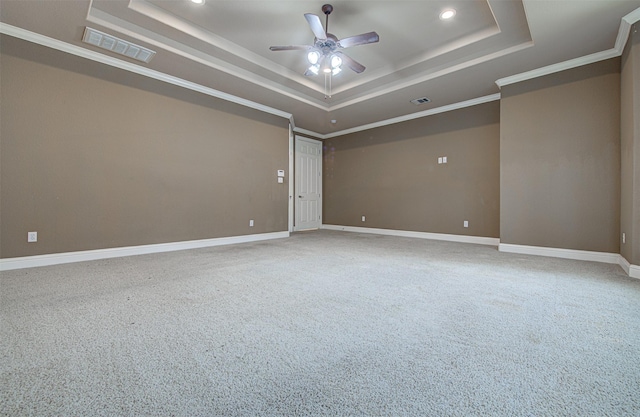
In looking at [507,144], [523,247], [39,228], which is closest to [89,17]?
[39,228]

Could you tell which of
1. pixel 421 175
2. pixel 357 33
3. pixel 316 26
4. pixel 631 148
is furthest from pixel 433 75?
pixel 631 148

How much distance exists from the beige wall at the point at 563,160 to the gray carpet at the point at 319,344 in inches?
45.8

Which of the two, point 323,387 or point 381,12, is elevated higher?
point 381,12

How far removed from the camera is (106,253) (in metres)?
3.87

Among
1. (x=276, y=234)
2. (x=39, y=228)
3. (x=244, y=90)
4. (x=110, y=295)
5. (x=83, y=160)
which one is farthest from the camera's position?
(x=276, y=234)

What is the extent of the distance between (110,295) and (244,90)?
3934 mm

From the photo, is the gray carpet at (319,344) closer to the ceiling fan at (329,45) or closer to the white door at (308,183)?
the ceiling fan at (329,45)

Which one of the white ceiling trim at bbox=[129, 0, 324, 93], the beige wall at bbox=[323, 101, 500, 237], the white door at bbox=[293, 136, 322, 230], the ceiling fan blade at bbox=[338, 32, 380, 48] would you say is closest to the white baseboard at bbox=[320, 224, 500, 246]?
the beige wall at bbox=[323, 101, 500, 237]

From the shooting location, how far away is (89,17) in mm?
3064

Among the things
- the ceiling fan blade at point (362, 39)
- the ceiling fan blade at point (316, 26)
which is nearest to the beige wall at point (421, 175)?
the ceiling fan blade at point (362, 39)

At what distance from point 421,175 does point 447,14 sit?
342 cm

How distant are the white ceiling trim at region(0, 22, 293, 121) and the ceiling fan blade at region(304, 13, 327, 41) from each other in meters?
2.67

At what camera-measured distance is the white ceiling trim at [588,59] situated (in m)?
2.99

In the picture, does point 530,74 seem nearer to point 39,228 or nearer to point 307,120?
point 307,120
